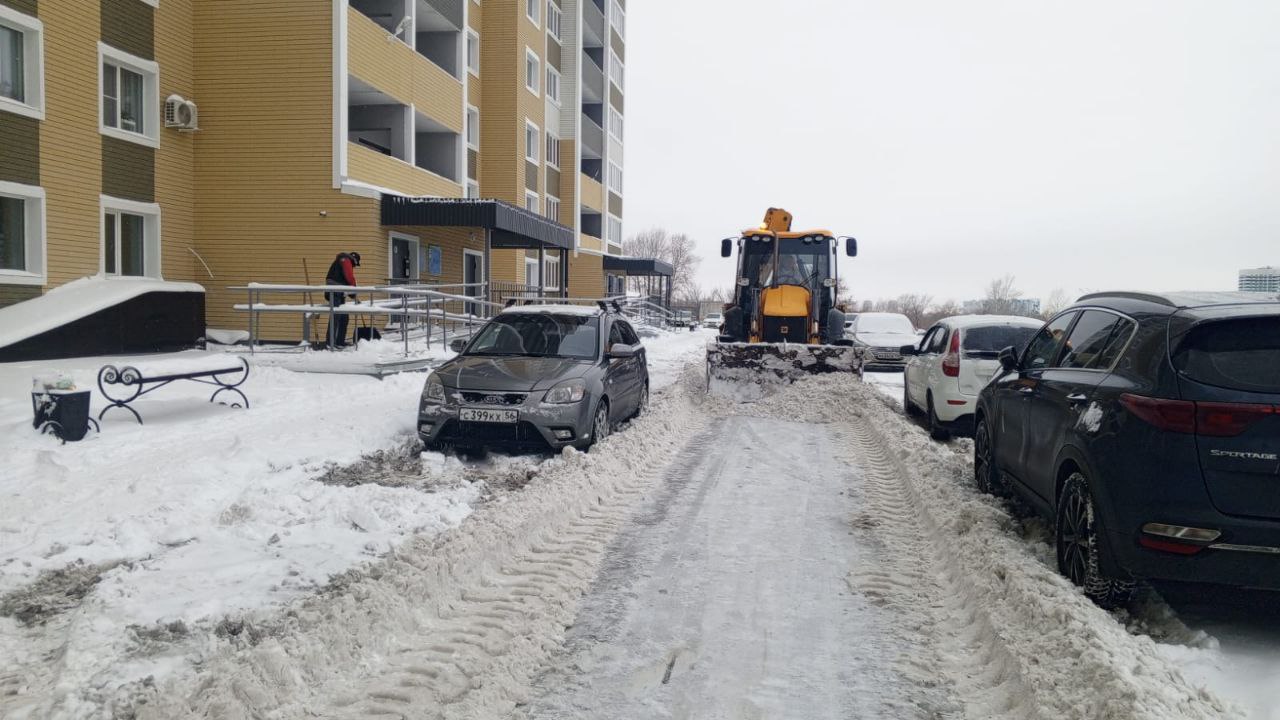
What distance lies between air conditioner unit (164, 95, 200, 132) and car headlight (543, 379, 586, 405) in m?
14.8

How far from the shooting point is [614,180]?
4738 centimetres


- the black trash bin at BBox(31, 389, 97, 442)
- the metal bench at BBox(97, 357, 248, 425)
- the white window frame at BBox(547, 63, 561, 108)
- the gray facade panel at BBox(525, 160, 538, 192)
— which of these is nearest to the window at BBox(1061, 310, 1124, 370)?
the metal bench at BBox(97, 357, 248, 425)

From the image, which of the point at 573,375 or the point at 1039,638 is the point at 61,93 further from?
the point at 1039,638

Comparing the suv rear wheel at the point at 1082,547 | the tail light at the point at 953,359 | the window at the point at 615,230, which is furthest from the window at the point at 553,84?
the suv rear wheel at the point at 1082,547

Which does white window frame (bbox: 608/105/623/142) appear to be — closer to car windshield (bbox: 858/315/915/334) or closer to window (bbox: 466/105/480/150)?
window (bbox: 466/105/480/150)

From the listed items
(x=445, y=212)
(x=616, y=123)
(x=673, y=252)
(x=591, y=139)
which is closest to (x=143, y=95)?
(x=445, y=212)

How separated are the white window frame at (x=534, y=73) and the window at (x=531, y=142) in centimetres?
135

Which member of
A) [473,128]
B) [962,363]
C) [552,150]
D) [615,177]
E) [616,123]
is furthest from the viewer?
[615,177]

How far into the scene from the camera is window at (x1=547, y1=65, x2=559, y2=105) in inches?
1476

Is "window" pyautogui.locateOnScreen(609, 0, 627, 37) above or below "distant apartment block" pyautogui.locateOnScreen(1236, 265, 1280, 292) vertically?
above

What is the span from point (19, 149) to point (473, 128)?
55.6ft

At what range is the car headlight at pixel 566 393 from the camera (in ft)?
28.8

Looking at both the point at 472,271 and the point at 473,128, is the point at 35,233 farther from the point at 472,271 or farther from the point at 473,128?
the point at 473,128

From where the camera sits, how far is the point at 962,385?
10.7 metres
